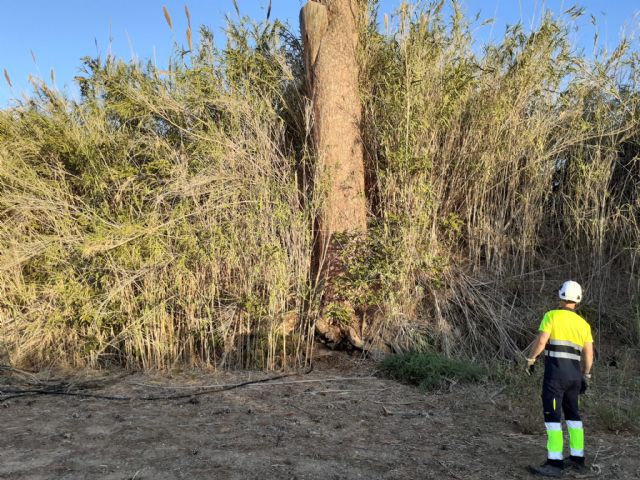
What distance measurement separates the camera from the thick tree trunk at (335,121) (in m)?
6.30

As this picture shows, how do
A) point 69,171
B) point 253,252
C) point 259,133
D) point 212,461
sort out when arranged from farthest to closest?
point 69,171
point 259,133
point 253,252
point 212,461

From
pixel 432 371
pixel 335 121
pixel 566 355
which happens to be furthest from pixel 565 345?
pixel 335 121

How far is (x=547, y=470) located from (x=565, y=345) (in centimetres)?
73

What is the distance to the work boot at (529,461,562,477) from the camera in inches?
129

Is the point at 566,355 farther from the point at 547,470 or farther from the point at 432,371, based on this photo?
the point at 432,371

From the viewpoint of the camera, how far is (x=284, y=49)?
24.2 feet

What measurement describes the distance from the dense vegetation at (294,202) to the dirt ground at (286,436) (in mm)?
967

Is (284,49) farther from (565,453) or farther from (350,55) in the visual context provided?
(565,453)

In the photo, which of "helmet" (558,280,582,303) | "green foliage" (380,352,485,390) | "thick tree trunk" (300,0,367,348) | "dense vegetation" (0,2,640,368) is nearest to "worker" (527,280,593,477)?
"helmet" (558,280,582,303)

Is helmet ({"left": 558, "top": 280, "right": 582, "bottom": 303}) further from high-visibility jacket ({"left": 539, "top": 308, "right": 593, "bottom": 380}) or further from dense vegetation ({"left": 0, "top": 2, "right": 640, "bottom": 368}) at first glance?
dense vegetation ({"left": 0, "top": 2, "right": 640, "bottom": 368})

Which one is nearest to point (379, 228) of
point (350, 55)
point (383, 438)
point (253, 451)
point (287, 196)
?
point (287, 196)

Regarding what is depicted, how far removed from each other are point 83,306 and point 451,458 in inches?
165

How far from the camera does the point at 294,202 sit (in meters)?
6.13

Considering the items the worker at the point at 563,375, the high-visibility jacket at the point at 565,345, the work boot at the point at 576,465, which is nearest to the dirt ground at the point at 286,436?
the work boot at the point at 576,465
